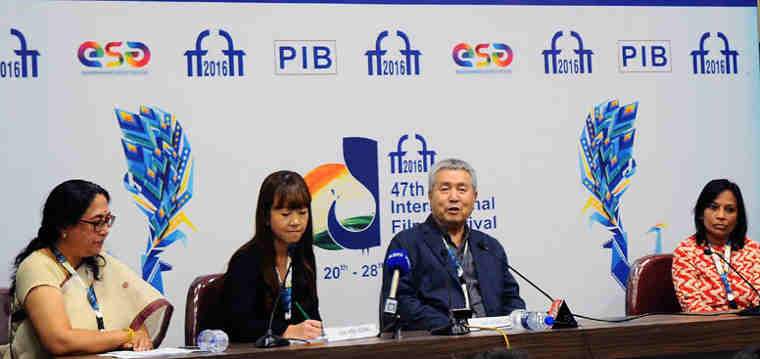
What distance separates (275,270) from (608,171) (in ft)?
6.88

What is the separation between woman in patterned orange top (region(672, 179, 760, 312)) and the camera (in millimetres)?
4059

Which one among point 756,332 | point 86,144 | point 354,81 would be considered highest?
point 354,81

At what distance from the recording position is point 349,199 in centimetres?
439

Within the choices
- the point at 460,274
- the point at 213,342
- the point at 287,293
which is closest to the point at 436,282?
the point at 460,274

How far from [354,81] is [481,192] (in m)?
0.84

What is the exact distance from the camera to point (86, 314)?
3129 mm

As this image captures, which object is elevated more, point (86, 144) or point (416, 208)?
point (86, 144)

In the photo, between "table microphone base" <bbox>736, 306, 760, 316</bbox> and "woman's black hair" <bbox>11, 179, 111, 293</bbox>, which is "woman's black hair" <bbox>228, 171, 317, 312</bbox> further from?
"table microphone base" <bbox>736, 306, 760, 316</bbox>

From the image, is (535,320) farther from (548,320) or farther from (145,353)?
(145,353)

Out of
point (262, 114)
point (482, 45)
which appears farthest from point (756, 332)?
point (262, 114)

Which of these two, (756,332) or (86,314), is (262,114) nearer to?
(86,314)

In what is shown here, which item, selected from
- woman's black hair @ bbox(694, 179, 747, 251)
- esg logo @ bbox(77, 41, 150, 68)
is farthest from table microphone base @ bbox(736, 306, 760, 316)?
esg logo @ bbox(77, 41, 150, 68)

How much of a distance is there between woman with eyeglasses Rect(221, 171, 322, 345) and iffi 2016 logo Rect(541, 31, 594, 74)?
1797mm

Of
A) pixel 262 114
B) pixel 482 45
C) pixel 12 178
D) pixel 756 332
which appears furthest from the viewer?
pixel 482 45
